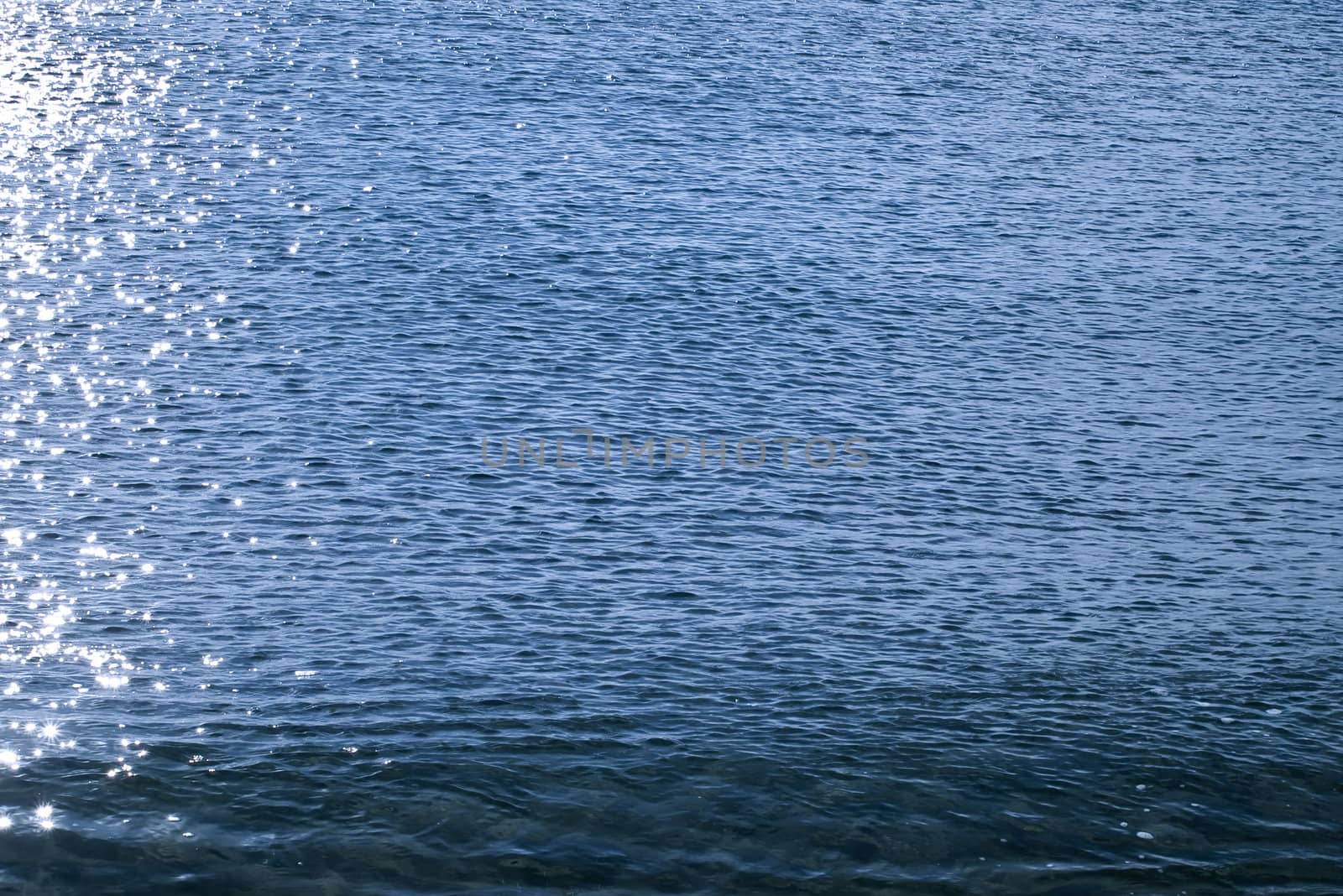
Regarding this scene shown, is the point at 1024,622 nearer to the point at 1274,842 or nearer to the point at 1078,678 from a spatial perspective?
the point at 1078,678

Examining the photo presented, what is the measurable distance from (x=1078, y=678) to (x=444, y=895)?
17118 mm

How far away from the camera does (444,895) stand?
30.0 meters

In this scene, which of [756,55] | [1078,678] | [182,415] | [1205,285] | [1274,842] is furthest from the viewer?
[756,55]

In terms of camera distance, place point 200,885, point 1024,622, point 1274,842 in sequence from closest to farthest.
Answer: point 200,885, point 1274,842, point 1024,622

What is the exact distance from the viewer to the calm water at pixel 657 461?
33000mm

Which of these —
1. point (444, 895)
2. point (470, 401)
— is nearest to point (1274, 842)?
point (444, 895)

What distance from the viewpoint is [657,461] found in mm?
52406

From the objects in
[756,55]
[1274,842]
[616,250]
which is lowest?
[1274,842]

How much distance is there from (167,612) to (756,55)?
65138 millimetres

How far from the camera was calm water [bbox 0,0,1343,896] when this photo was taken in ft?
108

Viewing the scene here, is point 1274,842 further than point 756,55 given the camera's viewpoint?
No

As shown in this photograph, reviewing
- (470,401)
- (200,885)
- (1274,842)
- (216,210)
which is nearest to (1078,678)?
(1274,842)

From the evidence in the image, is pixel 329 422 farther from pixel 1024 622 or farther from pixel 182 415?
pixel 1024 622

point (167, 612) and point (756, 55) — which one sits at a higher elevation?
point (756, 55)
